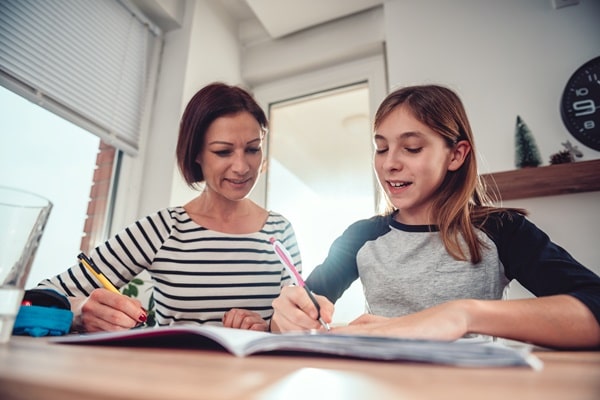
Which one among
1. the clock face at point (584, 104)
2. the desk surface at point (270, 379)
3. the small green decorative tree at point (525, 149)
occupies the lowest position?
the desk surface at point (270, 379)

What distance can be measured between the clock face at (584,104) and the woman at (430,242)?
93 centimetres

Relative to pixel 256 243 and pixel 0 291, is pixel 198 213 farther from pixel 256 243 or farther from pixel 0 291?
pixel 0 291

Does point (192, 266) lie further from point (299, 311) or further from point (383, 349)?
point (383, 349)

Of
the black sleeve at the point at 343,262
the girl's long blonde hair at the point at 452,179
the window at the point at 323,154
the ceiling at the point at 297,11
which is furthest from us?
the window at the point at 323,154

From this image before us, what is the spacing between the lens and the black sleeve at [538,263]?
581mm

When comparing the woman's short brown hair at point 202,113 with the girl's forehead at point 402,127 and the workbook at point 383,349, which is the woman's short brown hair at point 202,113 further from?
the workbook at point 383,349

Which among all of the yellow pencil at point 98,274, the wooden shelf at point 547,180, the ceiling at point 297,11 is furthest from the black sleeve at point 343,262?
the ceiling at point 297,11

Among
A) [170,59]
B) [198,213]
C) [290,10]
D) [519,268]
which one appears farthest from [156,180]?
[519,268]

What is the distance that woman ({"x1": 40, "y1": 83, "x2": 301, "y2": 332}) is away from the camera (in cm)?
95

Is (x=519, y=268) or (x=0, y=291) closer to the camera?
(x=0, y=291)

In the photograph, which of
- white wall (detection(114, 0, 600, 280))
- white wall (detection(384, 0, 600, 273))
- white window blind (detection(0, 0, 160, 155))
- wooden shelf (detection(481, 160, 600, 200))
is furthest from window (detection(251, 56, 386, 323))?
white window blind (detection(0, 0, 160, 155))

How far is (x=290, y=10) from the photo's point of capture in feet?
7.11

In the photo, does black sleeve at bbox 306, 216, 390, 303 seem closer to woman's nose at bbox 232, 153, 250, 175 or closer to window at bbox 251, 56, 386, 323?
woman's nose at bbox 232, 153, 250, 175

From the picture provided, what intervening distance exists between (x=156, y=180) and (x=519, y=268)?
5.58 feet
